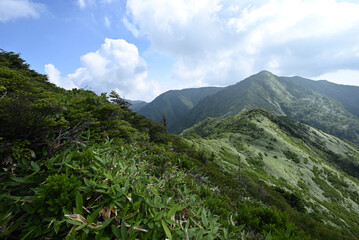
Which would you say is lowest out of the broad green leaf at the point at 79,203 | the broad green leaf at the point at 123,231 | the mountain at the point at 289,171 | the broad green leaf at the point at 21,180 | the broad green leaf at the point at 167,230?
the mountain at the point at 289,171

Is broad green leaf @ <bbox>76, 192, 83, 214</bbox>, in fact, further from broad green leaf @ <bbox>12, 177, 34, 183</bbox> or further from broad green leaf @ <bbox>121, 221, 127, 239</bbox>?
broad green leaf @ <bbox>12, 177, 34, 183</bbox>

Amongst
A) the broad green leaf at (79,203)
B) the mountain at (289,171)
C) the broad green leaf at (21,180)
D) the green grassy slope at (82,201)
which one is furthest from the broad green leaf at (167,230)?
the mountain at (289,171)

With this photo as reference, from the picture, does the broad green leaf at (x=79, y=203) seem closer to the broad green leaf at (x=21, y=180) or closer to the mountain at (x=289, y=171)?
the broad green leaf at (x=21, y=180)

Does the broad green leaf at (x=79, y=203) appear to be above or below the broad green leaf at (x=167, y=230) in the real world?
above

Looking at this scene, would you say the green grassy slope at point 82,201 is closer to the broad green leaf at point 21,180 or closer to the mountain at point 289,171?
the broad green leaf at point 21,180

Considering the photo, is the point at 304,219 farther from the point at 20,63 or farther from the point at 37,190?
the point at 20,63

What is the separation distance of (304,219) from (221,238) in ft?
13.5

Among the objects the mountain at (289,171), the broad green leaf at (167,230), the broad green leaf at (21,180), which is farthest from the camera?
the mountain at (289,171)

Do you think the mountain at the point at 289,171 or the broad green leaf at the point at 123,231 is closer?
the broad green leaf at the point at 123,231

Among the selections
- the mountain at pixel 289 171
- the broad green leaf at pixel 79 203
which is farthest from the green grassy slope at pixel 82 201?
the mountain at pixel 289 171

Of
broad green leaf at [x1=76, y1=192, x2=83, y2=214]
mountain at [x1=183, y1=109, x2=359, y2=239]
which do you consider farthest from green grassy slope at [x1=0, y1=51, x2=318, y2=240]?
mountain at [x1=183, y1=109, x2=359, y2=239]

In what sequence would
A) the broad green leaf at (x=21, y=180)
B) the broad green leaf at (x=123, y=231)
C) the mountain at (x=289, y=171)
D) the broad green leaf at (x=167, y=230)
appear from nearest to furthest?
the broad green leaf at (x=123, y=231) → the broad green leaf at (x=167, y=230) → the broad green leaf at (x=21, y=180) → the mountain at (x=289, y=171)

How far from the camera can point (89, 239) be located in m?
1.93

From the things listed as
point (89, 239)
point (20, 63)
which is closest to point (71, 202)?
point (89, 239)
